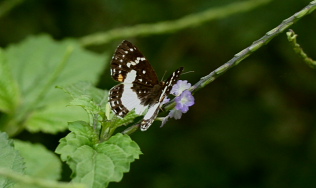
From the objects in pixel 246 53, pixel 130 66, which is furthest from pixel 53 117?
pixel 246 53

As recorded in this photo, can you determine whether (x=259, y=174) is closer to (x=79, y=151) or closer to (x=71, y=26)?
(x=71, y=26)

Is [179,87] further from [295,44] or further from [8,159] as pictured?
[8,159]

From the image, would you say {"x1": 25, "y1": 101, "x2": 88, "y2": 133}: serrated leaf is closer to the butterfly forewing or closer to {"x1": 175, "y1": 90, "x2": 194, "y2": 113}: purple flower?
the butterfly forewing

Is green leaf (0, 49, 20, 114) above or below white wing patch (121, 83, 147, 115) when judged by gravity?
above

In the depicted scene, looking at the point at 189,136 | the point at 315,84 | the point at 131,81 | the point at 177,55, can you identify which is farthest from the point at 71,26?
the point at 131,81

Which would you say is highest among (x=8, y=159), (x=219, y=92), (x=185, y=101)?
(x=219, y=92)

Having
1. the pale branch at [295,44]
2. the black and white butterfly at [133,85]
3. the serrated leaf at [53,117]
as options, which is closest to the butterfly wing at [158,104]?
the black and white butterfly at [133,85]

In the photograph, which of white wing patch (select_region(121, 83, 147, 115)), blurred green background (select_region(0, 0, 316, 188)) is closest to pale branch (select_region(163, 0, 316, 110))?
white wing patch (select_region(121, 83, 147, 115))
